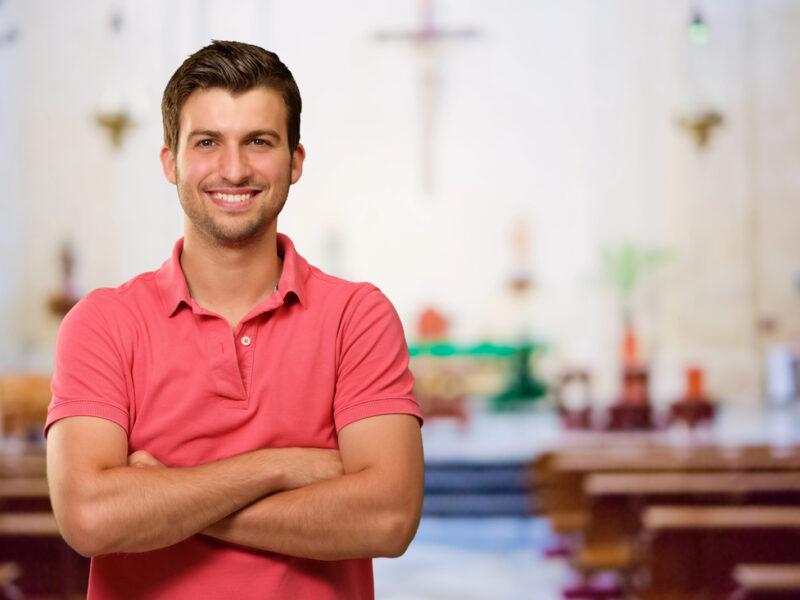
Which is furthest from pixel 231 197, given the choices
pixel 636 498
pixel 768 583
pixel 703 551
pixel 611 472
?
pixel 611 472

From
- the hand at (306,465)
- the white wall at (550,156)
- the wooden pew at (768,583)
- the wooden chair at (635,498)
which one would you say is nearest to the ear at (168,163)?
the hand at (306,465)

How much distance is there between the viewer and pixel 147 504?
162 cm

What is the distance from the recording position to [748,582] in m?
3.34

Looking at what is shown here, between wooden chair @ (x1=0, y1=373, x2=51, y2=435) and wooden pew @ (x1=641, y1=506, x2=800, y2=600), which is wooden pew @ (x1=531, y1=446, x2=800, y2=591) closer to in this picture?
wooden pew @ (x1=641, y1=506, x2=800, y2=600)

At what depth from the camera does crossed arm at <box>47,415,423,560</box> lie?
162 centimetres

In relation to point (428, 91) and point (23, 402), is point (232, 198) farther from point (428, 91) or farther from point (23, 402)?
point (428, 91)

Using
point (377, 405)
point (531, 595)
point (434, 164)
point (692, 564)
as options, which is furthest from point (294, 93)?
point (434, 164)

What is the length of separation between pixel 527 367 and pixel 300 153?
12274 millimetres

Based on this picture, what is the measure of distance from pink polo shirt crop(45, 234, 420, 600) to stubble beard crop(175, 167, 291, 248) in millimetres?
92

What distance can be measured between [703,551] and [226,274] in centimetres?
291

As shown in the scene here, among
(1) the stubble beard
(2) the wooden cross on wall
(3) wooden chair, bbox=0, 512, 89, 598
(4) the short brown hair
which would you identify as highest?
(2) the wooden cross on wall

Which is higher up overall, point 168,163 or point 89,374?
point 168,163

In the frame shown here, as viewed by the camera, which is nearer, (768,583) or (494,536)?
(768,583)

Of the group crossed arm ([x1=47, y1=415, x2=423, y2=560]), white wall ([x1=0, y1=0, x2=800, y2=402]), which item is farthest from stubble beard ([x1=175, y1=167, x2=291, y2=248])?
white wall ([x1=0, y1=0, x2=800, y2=402])
